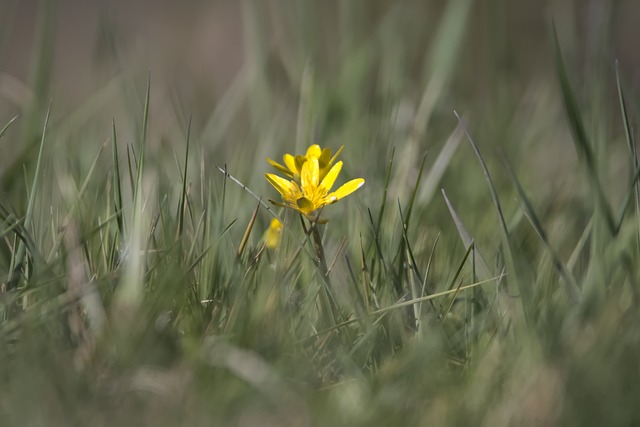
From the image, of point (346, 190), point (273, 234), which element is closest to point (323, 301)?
point (346, 190)

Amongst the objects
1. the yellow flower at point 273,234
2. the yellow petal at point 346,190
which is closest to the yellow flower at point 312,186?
the yellow petal at point 346,190

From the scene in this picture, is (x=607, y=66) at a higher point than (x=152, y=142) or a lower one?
higher

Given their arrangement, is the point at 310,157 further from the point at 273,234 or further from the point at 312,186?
the point at 273,234

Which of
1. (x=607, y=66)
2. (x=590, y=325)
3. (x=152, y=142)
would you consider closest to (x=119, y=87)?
(x=152, y=142)

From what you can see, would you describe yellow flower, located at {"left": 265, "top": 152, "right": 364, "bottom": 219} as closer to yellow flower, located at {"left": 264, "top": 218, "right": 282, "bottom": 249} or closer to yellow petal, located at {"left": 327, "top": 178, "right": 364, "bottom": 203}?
yellow petal, located at {"left": 327, "top": 178, "right": 364, "bottom": 203}

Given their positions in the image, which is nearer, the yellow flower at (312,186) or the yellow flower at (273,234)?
the yellow flower at (312,186)

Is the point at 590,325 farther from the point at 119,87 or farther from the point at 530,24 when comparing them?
the point at 530,24

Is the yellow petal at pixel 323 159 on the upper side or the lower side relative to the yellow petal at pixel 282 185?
upper

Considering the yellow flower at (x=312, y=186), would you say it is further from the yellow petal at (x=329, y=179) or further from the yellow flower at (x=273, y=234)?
the yellow flower at (x=273, y=234)

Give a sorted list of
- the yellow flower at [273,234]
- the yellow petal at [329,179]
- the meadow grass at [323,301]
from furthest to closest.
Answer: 1. the yellow flower at [273,234]
2. the yellow petal at [329,179]
3. the meadow grass at [323,301]
